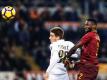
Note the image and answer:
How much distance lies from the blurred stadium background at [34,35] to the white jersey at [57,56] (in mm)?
9594

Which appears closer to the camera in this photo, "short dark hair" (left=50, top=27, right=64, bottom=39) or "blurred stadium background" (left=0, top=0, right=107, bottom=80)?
"short dark hair" (left=50, top=27, right=64, bottom=39)

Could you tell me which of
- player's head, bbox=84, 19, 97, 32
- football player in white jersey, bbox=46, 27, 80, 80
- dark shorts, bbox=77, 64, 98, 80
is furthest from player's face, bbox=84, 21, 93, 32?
dark shorts, bbox=77, 64, 98, 80

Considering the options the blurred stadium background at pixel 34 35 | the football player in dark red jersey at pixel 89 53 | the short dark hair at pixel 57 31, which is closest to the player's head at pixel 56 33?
the short dark hair at pixel 57 31

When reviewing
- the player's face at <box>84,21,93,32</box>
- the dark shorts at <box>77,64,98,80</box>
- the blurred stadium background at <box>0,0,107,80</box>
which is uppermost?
the player's face at <box>84,21,93,32</box>

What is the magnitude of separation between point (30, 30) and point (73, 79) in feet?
9.85

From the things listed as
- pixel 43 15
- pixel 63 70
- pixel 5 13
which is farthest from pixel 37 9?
pixel 63 70

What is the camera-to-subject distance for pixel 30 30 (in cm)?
2516

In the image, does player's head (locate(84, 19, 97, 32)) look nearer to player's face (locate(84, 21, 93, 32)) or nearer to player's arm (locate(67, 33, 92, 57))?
player's face (locate(84, 21, 93, 32))

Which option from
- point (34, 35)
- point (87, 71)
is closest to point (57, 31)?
point (87, 71)

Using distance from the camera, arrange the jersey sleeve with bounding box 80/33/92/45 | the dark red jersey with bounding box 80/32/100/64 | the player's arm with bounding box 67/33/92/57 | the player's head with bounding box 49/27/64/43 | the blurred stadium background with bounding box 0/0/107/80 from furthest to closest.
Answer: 1. the blurred stadium background with bounding box 0/0/107/80
2. the player's head with bounding box 49/27/64/43
3. the dark red jersey with bounding box 80/32/100/64
4. the jersey sleeve with bounding box 80/33/92/45
5. the player's arm with bounding box 67/33/92/57

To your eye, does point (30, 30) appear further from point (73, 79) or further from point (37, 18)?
point (73, 79)

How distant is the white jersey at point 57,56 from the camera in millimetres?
13203

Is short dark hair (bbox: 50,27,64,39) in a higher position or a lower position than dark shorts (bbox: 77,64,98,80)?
higher

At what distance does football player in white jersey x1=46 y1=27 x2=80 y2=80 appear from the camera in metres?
13.2
